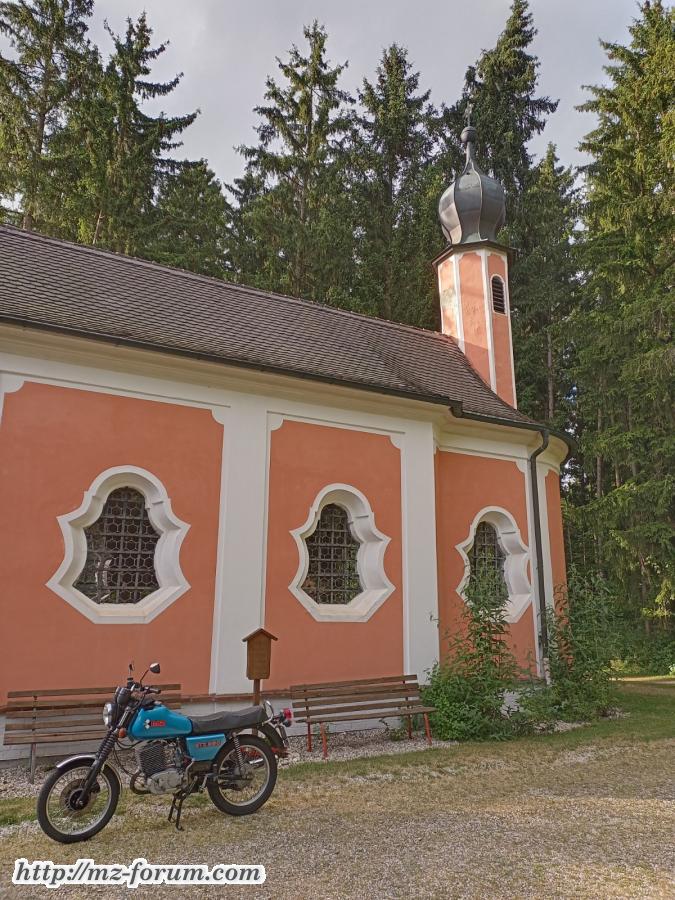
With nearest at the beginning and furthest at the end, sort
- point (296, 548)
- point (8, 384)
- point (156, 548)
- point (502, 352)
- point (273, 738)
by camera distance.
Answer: point (273, 738) → point (8, 384) → point (156, 548) → point (296, 548) → point (502, 352)

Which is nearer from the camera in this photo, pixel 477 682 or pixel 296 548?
pixel 477 682

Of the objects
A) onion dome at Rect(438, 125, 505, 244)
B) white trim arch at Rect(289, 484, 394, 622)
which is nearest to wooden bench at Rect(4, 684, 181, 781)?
white trim arch at Rect(289, 484, 394, 622)

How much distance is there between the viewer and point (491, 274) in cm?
1359

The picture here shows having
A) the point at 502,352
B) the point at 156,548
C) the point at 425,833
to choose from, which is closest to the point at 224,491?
the point at 156,548

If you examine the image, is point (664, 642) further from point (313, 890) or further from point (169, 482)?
point (313, 890)

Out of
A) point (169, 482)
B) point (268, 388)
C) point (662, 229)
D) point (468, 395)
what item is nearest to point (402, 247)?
point (662, 229)

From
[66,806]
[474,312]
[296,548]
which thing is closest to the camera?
[66,806]

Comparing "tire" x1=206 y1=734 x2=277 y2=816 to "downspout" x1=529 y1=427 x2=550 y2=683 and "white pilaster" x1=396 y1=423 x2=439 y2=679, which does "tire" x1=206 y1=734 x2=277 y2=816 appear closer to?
"white pilaster" x1=396 y1=423 x2=439 y2=679

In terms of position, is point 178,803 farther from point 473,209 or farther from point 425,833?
point 473,209

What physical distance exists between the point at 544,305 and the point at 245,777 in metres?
19.6

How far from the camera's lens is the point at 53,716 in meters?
6.30

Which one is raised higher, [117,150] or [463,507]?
→ [117,150]

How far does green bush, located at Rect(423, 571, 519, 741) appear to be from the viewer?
7859mm

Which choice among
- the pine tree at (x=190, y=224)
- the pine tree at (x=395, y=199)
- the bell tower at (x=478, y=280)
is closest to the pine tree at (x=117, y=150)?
the pine tree at (x=190, y=224)
